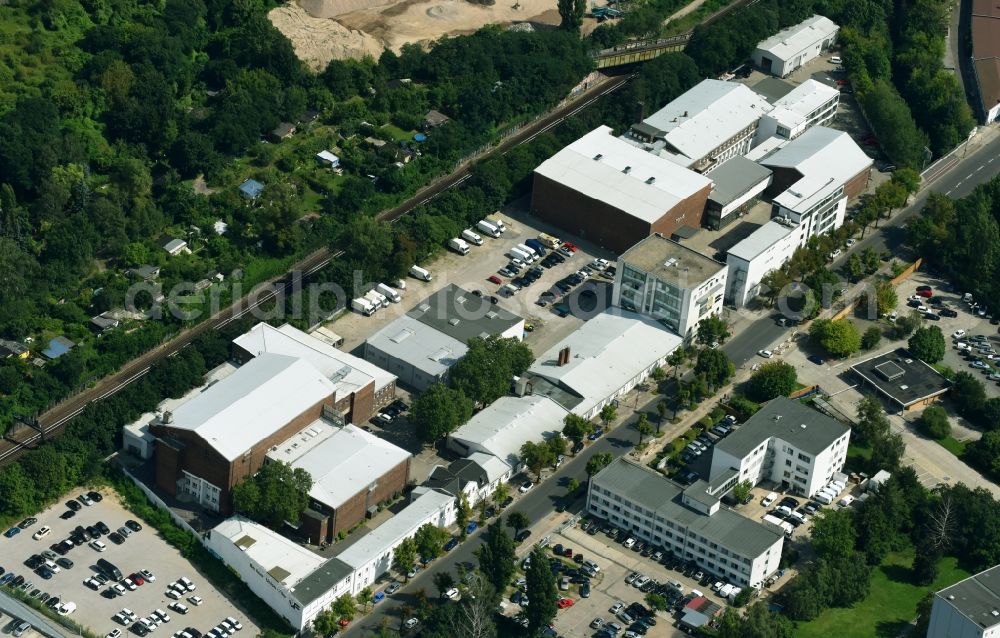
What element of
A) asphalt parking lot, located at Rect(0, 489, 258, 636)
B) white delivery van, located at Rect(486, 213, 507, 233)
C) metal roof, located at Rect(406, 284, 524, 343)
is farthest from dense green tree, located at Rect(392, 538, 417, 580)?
white delivery van, located at Rect(486, 213, 507, 233)

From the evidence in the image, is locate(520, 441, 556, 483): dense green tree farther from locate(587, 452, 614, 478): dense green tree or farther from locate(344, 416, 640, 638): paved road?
locate(587, 452, 614, 478): dense green tree

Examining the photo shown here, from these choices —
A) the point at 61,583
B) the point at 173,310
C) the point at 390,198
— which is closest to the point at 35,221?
the point at 173,310

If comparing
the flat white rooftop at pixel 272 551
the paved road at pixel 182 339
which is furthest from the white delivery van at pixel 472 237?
the flat white rooftop at pixel 272 551

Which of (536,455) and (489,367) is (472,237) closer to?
(489,367)

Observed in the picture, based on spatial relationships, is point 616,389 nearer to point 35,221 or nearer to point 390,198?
point 390,198

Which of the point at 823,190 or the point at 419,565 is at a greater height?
the point at 823,190

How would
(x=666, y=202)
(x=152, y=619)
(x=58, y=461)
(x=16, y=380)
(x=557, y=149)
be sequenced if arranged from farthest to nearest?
(x=557, y=149), (x=666, y=202), (x=16, y=380), (x=58, y=461), (x=152, y=619)

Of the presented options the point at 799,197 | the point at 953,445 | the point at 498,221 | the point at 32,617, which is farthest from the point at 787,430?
the point at 32,617
